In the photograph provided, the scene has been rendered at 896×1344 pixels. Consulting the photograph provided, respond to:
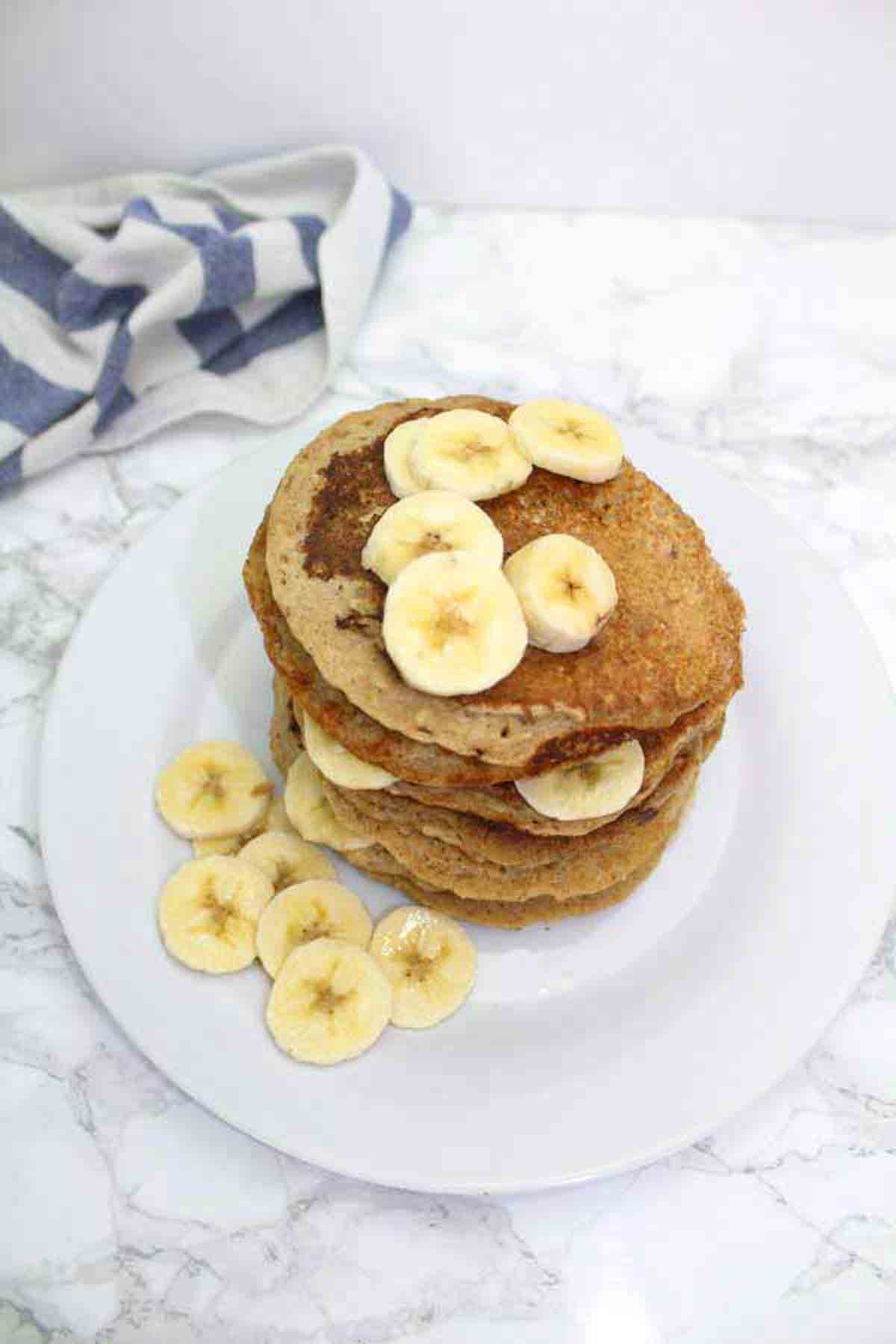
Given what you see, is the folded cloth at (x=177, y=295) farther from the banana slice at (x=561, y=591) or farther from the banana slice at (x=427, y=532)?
the banana slice at (x=561, y=591)

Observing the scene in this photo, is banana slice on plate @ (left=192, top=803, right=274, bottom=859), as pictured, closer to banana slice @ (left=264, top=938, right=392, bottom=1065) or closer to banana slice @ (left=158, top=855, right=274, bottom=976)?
banana slice @ (left=158, top=855, right=274, bottom=976)

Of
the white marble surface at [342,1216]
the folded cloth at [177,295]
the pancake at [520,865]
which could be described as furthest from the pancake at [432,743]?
the folded cloth at [177,295]

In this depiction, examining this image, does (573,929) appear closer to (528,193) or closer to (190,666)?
(190,666)

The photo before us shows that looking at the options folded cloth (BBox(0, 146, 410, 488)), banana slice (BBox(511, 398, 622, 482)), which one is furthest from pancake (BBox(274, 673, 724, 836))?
folded cloth (BBox(0, 146, 410, 488))

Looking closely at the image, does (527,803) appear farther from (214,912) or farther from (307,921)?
(214,912)

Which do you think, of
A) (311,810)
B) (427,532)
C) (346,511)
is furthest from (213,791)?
(427,532)
